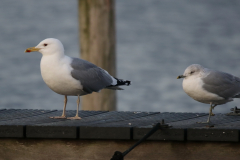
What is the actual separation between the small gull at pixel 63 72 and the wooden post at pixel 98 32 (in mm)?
1177

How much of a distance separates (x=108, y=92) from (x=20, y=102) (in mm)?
9819

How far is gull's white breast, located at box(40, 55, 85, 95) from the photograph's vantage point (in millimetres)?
4949

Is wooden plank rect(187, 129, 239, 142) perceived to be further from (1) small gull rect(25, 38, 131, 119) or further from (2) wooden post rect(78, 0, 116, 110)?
(2) wooden post rect(78, 0, 116, 110)

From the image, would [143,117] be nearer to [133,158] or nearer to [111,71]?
[133,158]

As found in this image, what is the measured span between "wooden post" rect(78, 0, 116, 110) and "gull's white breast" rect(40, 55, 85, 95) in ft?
4.69

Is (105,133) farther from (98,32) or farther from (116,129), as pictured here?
(98,32)

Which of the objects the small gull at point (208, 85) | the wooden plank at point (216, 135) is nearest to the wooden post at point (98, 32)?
the small gull at point (208, 85)

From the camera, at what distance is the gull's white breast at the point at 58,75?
495 cm

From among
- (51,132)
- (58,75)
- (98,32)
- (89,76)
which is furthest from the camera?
(98,32)

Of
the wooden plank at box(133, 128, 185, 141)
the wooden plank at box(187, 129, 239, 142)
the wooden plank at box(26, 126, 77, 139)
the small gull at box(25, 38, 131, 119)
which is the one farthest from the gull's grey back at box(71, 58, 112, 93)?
the wooden plank at box(187, 129, 239, 142)

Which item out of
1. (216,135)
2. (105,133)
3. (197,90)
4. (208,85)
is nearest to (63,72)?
(105,133)

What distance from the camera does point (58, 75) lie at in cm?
495

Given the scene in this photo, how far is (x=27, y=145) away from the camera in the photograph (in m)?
4.35

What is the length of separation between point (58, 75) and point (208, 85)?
1.45 meters
